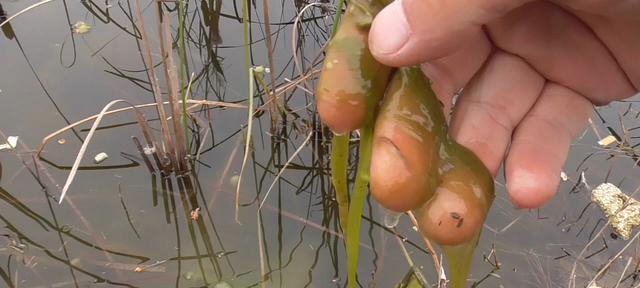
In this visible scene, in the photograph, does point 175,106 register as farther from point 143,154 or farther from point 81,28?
point 81,28

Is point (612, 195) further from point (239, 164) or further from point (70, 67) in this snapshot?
point (70, 67)

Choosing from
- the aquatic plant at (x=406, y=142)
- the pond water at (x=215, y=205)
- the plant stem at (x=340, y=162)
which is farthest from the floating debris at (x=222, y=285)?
the aquatic plant at (x=406, y=142)

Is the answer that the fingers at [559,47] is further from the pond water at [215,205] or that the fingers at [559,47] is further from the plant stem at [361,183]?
the pond water at [215,205]

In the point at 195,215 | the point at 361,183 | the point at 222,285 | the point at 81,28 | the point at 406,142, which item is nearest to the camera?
the point at 406,142

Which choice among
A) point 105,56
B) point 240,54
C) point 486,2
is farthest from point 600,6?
point 105,56

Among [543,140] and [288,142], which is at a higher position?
[543,140]

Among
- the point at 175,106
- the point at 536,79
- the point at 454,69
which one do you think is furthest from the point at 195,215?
the point at 536,79

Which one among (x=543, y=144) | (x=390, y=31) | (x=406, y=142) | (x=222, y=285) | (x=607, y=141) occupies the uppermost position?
(x=390, y=31)

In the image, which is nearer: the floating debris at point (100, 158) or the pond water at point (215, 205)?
the pond water at point (215, 205)
